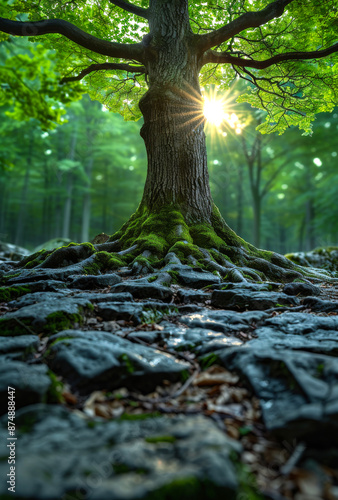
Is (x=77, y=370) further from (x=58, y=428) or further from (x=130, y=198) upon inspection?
(x=130, y=198)

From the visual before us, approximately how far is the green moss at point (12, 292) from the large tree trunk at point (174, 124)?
3.09 m

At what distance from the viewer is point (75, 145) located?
2630cm

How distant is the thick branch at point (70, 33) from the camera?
493 cm

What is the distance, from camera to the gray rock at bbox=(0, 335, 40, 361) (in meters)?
1.85

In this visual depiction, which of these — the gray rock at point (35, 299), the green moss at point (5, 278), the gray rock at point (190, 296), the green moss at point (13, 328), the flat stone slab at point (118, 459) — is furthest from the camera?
the green moss at point (5, 278)

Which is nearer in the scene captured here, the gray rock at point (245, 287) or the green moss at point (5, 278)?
the gray rock at point (245, 287)

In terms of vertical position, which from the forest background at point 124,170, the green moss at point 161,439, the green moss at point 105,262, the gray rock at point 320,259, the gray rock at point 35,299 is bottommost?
the green moss at point 161,439

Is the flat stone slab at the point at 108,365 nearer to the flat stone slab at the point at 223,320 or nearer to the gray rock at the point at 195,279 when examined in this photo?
the flat stone slab at the point at 223,320

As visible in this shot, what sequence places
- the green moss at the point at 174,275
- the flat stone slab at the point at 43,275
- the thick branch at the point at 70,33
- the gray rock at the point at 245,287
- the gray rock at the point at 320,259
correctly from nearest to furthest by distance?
the gray rock at the point at 245,287 < the flat stone slab at the point at 43,275 < the green moss at the point at 174,275 < the thick branch at the point at 70,33 < the gray rock at the point at 320,259

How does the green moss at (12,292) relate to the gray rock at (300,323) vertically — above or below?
above

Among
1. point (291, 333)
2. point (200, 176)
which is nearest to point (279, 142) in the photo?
point (200, 176)

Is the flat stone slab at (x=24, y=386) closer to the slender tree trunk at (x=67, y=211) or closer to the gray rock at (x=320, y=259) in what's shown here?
the gray rock at (x=320, y=259)

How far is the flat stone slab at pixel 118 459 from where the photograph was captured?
0.85 metres

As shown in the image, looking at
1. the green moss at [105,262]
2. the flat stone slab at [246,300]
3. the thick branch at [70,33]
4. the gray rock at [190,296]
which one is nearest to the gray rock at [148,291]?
the gray rock at [190,296]
